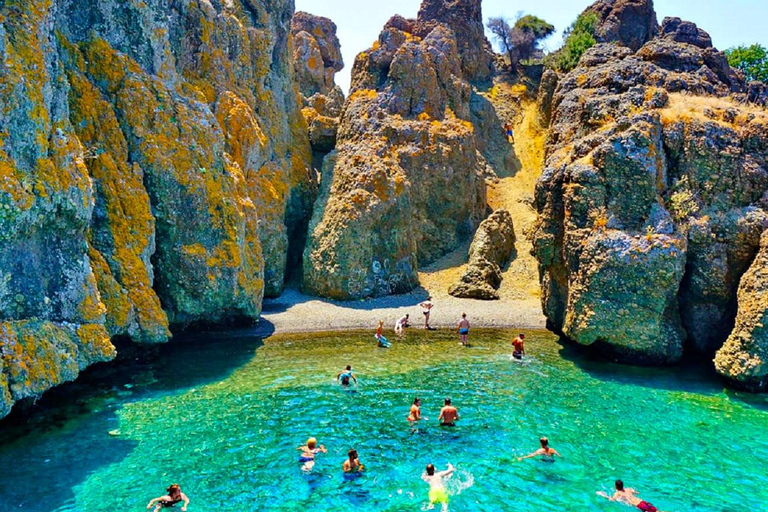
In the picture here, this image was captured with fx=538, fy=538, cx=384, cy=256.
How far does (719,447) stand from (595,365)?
8634mm

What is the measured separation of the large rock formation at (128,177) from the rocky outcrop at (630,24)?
39.2 metres

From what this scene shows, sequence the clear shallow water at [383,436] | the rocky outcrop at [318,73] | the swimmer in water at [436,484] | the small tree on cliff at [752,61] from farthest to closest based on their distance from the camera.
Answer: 1. the small tree on cliff at [752,61]
2. the rocky outcrop at [318,73]
3. the clear shallow water at [383,436]
4. the swimmer in water at [436,484]

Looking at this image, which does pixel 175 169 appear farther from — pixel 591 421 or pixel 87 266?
pixel 591 421

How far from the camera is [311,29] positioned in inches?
2980

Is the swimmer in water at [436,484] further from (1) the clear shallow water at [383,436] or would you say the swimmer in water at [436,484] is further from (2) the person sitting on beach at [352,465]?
(2) the person sitting on beach at [352,465]

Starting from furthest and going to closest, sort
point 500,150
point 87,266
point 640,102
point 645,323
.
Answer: point 500,150 < point 640,102 < point 645,323 < point 87,266

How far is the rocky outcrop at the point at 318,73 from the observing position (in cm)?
5031

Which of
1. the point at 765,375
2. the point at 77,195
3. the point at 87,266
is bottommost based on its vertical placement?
the point at 765,375

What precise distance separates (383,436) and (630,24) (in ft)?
196

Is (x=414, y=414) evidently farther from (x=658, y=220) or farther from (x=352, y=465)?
(x=658, y=220)

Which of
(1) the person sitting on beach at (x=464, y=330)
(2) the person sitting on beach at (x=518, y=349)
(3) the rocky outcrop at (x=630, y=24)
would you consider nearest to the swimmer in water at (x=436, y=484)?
(2) the person sitting on beach at (x=518, y=349)

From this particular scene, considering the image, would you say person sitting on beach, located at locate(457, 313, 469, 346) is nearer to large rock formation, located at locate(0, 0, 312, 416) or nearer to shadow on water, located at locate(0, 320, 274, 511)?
shadow on water, located at locate(0, 320, 274, 511)

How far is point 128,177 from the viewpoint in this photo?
2412cm

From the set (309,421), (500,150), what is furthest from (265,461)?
(500,150)
